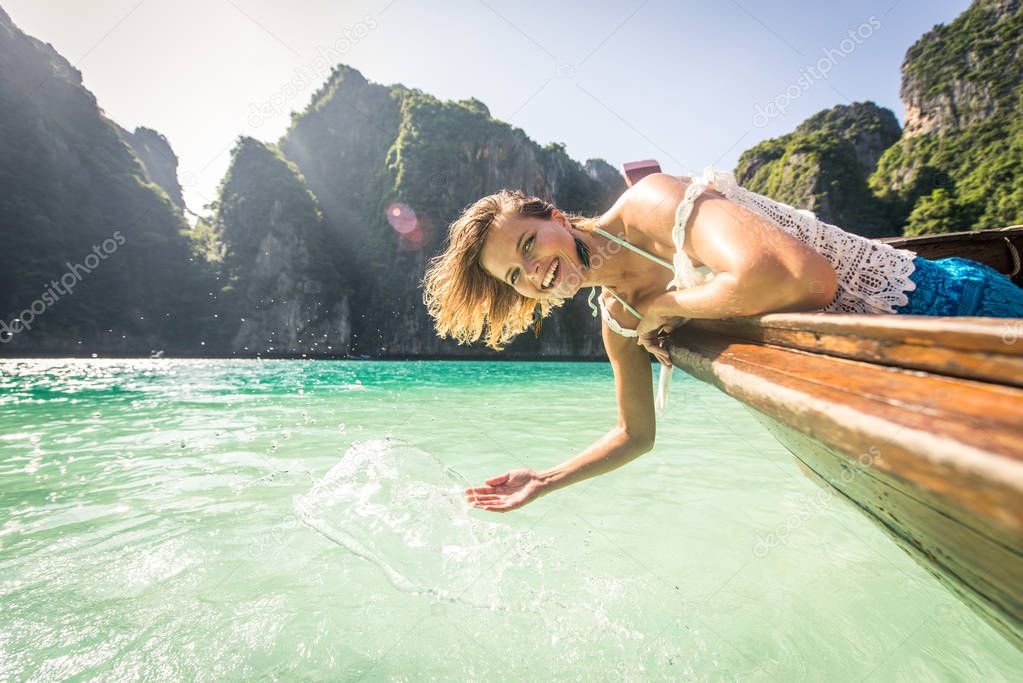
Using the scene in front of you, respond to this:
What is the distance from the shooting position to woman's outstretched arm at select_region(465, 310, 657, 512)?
216 cm

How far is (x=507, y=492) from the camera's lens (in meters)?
2.22

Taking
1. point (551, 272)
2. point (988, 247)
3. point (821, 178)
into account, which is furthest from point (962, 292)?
point (821, 178)

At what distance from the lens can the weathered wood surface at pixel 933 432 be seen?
44 centimetres

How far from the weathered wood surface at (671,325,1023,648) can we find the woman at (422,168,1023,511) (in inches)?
7.0

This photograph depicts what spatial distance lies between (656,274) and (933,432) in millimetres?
1447

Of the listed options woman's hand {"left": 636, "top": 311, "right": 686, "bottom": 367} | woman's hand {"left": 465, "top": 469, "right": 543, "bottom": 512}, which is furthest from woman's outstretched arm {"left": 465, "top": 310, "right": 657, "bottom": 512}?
woman's hand {"left": 636, "top": 311, "right": 686, "bottom": 367}

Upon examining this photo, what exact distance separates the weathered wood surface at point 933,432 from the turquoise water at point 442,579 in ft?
4.77

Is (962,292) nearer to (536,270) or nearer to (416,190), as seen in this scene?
(536,270)

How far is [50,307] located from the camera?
47.7m

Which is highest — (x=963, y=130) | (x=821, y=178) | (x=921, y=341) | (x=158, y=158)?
(x=158, y=158)

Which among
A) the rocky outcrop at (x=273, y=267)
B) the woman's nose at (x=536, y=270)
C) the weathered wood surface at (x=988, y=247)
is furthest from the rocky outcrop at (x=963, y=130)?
the rocky outcrop at (x=273, y=267)

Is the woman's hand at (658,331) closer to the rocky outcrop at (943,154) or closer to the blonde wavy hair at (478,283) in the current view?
the blonde wavy hair at (478,283)

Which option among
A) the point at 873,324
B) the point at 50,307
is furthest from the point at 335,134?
the point at 873,324

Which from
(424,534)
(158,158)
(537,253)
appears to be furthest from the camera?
(158,158)
